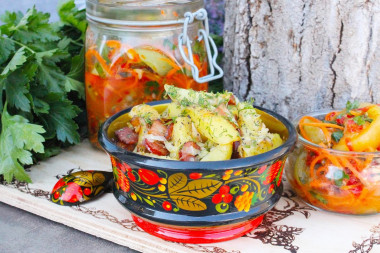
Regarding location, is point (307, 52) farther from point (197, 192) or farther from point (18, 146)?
point (18, 146)

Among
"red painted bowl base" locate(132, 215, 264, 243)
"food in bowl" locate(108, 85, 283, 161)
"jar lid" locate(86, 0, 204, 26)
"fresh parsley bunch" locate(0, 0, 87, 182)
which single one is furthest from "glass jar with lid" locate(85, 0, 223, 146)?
"red painted bowl base" locate(132, 215, 264, 243)

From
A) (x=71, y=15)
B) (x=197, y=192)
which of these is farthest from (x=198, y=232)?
(x=71, y=15)

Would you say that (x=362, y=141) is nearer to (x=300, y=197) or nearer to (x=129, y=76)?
(x=300, y=197)

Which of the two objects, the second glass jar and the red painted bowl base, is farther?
the second glass jar

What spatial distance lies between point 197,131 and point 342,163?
1.19ft

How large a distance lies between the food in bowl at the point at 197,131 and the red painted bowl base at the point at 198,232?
16 centimetres

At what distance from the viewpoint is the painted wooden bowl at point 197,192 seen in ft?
3.24

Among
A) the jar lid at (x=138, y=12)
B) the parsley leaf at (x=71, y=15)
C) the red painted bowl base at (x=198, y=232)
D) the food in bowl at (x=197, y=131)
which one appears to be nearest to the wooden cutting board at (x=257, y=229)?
the red painted bowl base at (x=198, y=232)

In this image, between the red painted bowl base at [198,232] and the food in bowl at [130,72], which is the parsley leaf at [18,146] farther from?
the red painted bowl base at [198,232]

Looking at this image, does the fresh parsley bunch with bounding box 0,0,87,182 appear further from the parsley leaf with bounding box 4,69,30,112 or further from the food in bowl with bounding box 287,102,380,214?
the food in bowl with bounding box 287,102,380,214

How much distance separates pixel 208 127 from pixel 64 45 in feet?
2.76

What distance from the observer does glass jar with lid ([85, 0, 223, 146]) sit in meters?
1.38

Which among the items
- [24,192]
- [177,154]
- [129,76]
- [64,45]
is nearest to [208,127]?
[177,154]

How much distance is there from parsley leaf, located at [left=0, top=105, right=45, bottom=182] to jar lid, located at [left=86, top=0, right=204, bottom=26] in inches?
14.8
